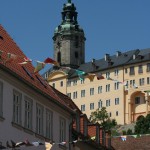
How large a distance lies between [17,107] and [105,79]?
129 meters

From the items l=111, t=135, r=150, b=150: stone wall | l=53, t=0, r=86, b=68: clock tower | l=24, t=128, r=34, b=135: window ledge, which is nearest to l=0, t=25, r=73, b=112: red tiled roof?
l=24, t=128, r=34, b=135: window ledge

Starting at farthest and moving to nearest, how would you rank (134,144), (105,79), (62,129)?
(105,79) < (134,144) < (62,129)

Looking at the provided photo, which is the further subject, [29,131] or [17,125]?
[29,131]

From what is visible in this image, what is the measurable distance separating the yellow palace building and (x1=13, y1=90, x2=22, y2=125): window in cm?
13025

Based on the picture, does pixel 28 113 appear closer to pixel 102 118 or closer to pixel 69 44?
pixel 102 118

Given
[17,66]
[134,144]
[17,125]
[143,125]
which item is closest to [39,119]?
[17,66]

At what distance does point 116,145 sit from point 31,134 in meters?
24.2

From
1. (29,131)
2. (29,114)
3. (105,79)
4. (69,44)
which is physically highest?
(69,44)

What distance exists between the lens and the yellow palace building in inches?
6594

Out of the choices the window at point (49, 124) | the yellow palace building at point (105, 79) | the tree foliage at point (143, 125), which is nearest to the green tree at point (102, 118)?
the yellow palace building at point (105, 79)

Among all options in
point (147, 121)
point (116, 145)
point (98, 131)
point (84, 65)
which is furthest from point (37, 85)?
point (84, 65)

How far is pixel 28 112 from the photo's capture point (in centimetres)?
2848

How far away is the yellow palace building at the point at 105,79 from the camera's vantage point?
6594 inches

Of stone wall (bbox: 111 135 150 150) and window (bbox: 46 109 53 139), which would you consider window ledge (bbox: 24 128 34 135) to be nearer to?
window (bbox: 46 109 53 139)
